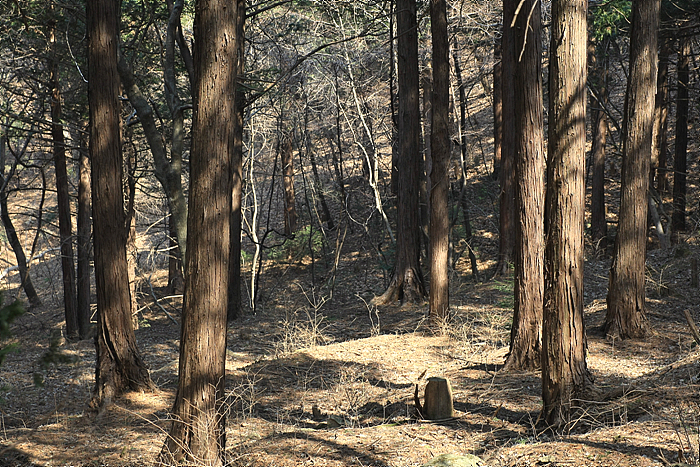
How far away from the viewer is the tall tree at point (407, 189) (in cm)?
1257

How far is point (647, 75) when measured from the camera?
7.99 metres

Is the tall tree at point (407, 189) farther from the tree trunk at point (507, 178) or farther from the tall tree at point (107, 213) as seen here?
the tall tree at point (107, 213)

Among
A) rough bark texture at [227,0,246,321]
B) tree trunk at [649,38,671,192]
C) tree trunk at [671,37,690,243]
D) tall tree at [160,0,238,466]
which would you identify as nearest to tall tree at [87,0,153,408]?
tall tree at [160,0,238,466]

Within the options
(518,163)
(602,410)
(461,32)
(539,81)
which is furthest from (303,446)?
(461,32)

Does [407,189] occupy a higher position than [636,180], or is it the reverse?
[407,189]

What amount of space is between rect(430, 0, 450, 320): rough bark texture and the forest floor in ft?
2.26

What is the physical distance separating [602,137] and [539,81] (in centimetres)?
1232

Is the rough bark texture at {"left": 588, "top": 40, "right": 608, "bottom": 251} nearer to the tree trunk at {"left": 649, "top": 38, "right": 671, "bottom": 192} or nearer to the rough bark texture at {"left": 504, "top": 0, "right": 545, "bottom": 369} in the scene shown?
the tree trunk at {"left": 649, "top": 38, "right": 671, "bottom": 192}

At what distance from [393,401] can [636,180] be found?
4.56 m

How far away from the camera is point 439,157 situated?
9.70 m

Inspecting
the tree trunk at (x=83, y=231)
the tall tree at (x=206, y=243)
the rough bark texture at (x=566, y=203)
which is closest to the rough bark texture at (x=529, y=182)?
the rough bark texture at (x=566, y=203)

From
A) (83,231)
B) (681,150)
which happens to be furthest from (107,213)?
(681,150)

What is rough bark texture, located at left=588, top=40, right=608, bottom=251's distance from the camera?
17.1m

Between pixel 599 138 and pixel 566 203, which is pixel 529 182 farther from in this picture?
pixel 599 138
